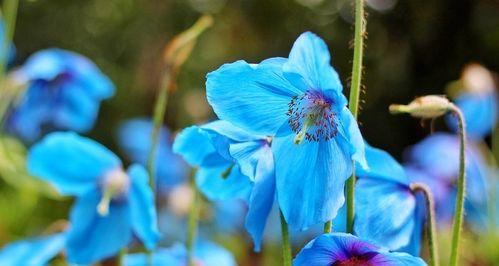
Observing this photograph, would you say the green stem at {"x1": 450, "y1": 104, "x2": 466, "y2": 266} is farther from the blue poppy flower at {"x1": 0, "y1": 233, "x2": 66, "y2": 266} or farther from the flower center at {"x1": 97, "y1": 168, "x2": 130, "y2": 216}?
the blue poppy flower at {"x1": 0, "y1": 233, "x2": 66, "y2": 266}

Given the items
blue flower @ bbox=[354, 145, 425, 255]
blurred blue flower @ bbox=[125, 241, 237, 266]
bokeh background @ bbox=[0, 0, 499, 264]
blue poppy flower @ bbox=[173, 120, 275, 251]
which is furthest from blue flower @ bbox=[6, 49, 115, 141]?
bokeh background @ bbox=[0, 0, 499, 264]

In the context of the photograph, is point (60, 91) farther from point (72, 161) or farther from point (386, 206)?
point (386, 206)

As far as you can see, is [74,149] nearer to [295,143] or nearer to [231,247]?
[295,143]

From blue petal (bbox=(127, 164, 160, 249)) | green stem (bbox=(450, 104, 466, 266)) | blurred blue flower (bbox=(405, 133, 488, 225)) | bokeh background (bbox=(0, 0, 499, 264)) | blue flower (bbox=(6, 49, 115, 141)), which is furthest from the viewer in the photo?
bokeh background (bbox=(0, 0, 499, 264))

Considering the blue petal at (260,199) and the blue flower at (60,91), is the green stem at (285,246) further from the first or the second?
the blue flower at (60,91)

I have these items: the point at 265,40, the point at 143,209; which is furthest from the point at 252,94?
the point at 265,40

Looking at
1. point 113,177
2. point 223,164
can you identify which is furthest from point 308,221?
point 113,177
